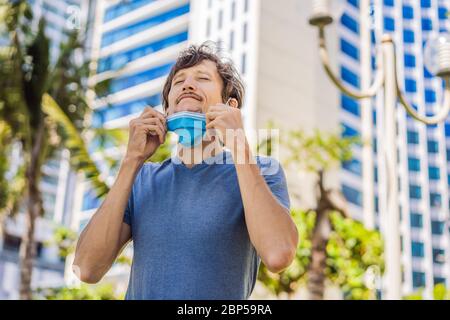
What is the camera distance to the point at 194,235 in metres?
1.49

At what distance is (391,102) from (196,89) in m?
3.24

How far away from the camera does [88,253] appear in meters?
1.60

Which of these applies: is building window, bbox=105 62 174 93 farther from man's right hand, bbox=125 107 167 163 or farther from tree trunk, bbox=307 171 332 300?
man's right hand, bbox=125 107 167 163

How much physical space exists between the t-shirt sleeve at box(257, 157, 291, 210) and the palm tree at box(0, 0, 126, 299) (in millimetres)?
9053

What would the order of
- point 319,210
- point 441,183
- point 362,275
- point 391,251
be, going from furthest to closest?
point 441,183 → point 362,275 → point 319,210 → point 391,251

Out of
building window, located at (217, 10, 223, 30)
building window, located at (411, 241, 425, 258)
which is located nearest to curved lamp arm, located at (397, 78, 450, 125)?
building window, located at (217, 10, 223, 30)

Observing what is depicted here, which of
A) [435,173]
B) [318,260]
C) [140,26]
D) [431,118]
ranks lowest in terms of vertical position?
[318,260]

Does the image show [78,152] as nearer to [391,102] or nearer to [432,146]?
[391,102]

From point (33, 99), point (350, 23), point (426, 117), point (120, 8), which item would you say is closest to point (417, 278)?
point (350, 23)

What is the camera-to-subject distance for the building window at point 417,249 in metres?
61.9
